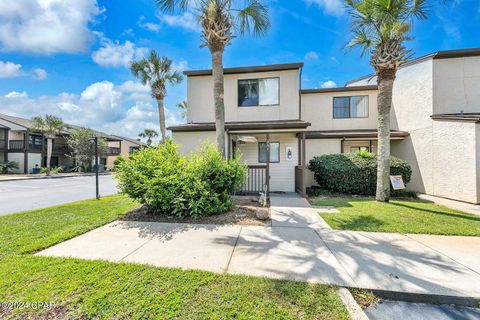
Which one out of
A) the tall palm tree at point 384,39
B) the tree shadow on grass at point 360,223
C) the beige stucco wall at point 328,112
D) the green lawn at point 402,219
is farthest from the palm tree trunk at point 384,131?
the beige stucco wall at point 328,112

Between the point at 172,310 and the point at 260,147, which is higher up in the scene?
the point at 260,147

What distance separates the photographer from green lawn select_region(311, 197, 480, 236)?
16.5ft

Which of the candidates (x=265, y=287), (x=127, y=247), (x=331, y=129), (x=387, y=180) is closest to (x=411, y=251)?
(x=265, y=287)

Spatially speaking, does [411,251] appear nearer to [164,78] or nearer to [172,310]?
[172,310]

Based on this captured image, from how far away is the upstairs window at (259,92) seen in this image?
11.2m

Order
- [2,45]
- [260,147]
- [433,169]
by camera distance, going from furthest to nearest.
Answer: [260,147] → [2,45] → [433,169]

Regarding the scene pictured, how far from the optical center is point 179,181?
5820 millimetres

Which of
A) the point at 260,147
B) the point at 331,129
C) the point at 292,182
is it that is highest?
the point at 331,129

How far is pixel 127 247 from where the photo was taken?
4039mm

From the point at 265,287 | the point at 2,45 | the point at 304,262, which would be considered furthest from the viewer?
the point at 2,45

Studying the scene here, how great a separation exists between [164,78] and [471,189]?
1823 centimetres

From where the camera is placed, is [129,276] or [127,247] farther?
[127,247]

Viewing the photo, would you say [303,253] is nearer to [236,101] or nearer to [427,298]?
[427,298]

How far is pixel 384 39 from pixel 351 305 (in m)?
9.17
